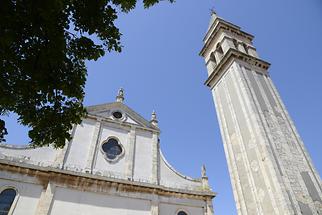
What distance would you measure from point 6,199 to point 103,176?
4.62 meters

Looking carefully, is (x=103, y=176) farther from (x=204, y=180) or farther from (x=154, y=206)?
(x=204, y=180)

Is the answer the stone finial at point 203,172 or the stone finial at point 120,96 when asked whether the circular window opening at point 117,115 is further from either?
the stone finial at point 203,172

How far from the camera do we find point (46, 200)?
490 inches

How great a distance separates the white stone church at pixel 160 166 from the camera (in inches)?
487

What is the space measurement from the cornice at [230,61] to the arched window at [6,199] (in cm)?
1507

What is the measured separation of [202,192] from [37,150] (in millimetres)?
9945

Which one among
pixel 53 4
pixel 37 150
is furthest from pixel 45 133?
pixel 37 150

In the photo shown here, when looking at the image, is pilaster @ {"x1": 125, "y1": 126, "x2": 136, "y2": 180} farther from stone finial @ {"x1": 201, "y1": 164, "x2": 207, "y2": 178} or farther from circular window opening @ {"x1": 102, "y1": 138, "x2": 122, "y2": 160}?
stone finial @ {"x1": 201, "y1": 164, "x2": 207, "y2": 178}

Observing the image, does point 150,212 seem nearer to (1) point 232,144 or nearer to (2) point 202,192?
(2) point 202,192

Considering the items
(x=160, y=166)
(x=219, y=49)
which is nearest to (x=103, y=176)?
(x=160, y=166)

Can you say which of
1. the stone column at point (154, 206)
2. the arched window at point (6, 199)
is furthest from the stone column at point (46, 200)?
the stone column at point (154, 206)

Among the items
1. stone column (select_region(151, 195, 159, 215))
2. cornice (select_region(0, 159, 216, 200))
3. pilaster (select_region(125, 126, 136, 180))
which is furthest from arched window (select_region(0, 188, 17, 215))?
stone column (select_region(151, 195, 159, 215))

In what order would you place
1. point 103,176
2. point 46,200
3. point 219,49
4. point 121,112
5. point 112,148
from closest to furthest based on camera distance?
1. point 46,200
2. point 103,176
3. point 112,148
4. point 121,112
5. point 219,49

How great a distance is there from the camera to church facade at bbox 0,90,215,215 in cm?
1264
